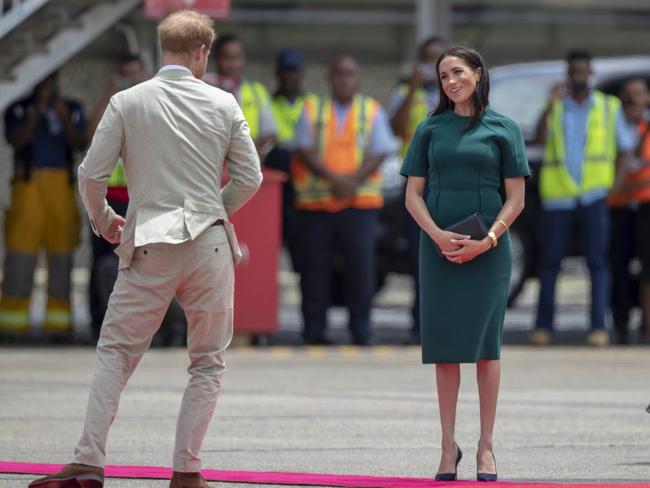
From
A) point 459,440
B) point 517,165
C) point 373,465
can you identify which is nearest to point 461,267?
point 517,165

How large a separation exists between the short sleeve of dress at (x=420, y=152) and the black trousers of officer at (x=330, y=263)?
6591mm

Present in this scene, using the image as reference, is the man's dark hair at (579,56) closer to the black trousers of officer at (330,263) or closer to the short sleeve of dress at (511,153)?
the black trousers of officer at (330,263)

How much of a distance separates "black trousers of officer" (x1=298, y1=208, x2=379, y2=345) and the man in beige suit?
731 centimetres

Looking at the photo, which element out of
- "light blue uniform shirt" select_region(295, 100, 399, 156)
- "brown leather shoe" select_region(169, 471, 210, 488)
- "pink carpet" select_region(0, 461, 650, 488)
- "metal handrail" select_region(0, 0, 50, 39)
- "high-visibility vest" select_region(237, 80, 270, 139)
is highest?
"metal handrail" select_region(0, 0, 50, 39)

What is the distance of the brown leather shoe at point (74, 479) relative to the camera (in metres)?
6.70

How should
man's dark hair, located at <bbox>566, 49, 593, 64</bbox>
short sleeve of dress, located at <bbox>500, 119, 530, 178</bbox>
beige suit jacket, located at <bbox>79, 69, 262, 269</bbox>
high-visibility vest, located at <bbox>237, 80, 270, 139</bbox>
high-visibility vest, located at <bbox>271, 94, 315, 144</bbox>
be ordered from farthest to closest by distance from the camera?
high-visibility vest, located at <bbox>271, 94, 315, 144</bbox> < man's dark hair, located at <bbox>566, 49, 593, 64</bbox> < high-visibility vest, located at <bbox>237, 80, 270, 139</bbox> < short sleeve of dress, located at <bbox>500, 119, 530, 178</bbox> < beige suit jacket, located at <bbox>79, 69, 262, 269</bbox>

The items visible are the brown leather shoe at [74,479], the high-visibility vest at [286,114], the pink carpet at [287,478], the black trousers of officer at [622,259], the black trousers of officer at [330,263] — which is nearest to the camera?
the brown leather shoe at [74,479]

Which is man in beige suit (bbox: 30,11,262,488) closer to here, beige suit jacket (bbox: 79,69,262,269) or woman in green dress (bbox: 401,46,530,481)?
beige suit jacket (bbox: 79,69,262,269)

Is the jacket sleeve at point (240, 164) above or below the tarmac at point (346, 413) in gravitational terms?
above

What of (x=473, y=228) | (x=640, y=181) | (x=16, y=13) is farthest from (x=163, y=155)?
(x=640, y=181)

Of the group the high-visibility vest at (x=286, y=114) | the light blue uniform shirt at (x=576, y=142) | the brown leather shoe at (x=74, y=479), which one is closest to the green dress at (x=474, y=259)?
the brown leather shoe at (x=74, y=479)

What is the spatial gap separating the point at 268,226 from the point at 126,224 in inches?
284

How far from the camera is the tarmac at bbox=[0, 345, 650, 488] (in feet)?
26.6

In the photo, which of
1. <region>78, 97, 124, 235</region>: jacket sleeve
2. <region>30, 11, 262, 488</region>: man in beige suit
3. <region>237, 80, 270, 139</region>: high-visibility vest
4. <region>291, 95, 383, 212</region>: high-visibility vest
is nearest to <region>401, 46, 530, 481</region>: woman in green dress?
<region>30, 11, 262, 488</region>: man in beige suit
